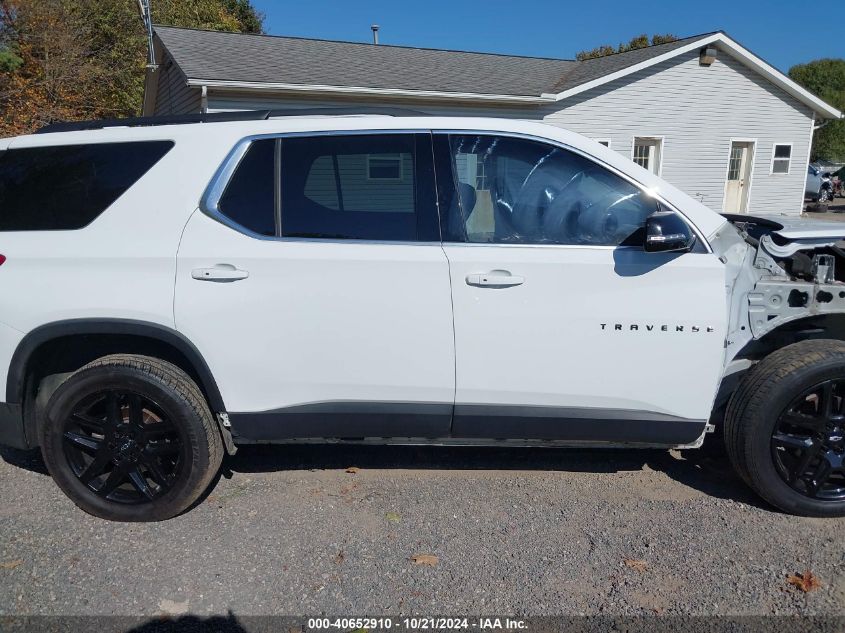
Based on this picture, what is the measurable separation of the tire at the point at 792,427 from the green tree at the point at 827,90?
177ft

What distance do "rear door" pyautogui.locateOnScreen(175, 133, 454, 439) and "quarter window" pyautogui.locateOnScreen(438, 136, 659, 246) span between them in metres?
0.17

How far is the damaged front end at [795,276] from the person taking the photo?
301 cm

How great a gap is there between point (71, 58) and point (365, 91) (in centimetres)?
1199

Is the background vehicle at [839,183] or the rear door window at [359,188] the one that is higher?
the rear door window at [359,188]

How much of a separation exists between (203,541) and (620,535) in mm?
1981

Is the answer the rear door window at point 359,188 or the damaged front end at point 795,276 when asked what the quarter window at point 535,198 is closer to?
the rear door window at point 359,188

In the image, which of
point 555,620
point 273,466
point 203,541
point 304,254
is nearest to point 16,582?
point 203,541

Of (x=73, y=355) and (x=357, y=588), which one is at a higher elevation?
(x=73, y=355)

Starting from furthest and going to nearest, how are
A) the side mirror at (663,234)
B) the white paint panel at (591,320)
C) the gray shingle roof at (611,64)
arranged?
the gray shingle roof at (611,64) < the white paint panel at (591,320) < the side mirror at (663,234)

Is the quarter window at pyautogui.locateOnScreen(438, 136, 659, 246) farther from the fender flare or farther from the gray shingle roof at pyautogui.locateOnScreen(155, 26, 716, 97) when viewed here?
the gray shingle roof at pyautogui.locateOnScreen(155, 26, 716, 97)

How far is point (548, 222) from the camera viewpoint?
299 cm

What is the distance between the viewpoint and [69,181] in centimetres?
307

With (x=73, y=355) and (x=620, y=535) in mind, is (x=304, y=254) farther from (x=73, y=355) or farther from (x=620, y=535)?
(x=620, y=535)

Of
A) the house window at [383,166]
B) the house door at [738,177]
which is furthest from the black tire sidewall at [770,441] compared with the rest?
the house door at [738,177]
